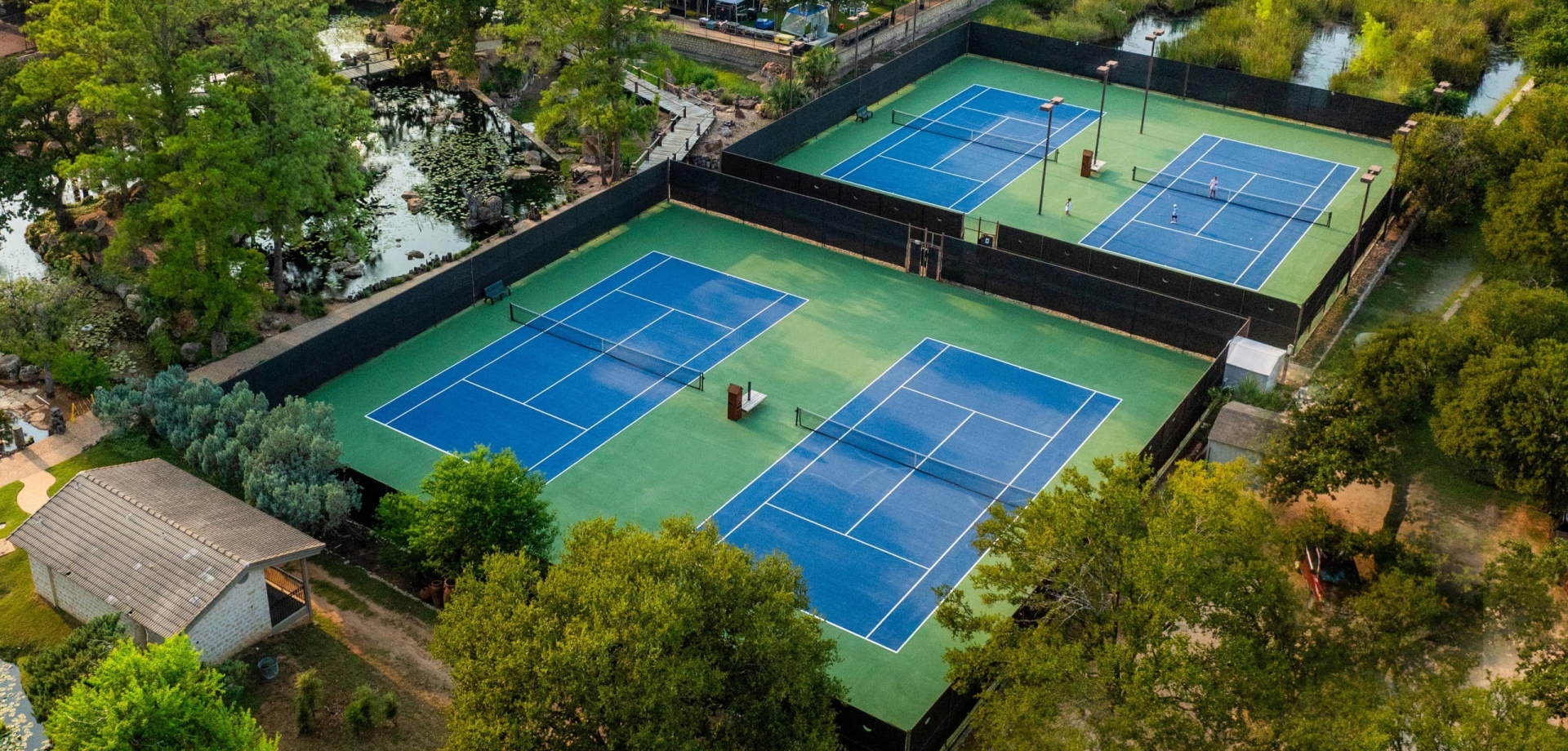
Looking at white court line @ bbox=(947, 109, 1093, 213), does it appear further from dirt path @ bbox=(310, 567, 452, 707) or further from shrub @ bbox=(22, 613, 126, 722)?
shrub @ bbox=(22, 613, 126, 722)

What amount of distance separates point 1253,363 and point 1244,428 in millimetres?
3895

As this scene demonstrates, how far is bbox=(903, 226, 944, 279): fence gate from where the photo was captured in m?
46.1

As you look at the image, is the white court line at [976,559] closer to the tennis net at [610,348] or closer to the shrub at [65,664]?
the tennis net at [610,348]

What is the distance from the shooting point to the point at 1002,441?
1505 inches

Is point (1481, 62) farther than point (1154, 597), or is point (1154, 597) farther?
point (1481, 62)

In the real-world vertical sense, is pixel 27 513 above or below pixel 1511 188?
below

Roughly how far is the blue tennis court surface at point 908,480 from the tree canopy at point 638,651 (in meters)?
7.68

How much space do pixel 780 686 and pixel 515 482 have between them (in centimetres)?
924

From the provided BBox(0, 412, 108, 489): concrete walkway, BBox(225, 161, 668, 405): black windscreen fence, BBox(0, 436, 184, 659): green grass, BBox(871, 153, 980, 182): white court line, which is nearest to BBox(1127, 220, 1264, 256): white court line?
BBox(871, 153, 980, 182): white court line

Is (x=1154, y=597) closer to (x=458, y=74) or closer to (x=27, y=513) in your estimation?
(x=27, y=513)

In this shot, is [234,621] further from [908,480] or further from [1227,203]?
[1227,203]

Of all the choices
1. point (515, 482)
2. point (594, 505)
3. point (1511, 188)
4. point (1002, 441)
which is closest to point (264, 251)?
point (594, 505)

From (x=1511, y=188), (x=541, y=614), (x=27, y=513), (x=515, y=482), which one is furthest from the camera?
(x=1511, y=188)

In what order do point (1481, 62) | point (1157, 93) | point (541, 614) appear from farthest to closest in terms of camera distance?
point (1481, 62) < point (1157, 93) < point (541, 614)
